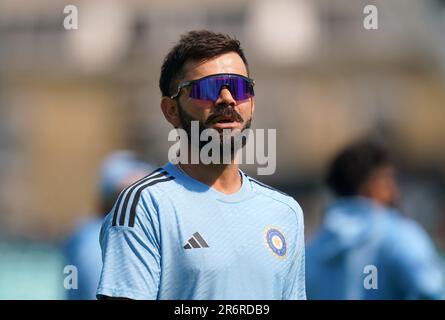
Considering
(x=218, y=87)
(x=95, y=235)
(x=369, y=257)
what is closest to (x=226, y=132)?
Answer: (x=218, y=87)

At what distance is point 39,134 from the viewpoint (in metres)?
29.8

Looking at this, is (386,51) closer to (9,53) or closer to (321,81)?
(321,81)

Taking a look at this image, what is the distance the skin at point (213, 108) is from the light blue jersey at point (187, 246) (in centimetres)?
4

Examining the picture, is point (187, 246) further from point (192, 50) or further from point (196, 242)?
point (192, 50)

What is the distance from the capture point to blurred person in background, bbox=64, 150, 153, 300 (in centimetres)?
623

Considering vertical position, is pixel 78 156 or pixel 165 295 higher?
pixel 165 295

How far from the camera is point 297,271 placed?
3.91 m

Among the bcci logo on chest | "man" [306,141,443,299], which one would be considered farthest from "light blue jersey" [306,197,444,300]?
the bcci logo on chest

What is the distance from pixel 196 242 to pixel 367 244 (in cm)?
227

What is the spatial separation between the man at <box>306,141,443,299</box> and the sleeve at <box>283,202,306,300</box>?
1590 millimetres

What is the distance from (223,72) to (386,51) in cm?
2475

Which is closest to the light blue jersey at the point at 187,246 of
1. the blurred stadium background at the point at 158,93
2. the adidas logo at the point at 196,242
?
the adidas logo at the point at 196,242

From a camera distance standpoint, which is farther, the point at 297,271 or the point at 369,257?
the point at 369,257
